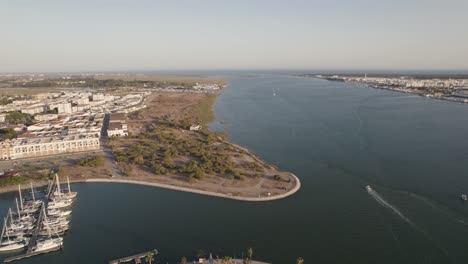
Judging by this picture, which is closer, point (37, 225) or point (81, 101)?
point (37, 225)

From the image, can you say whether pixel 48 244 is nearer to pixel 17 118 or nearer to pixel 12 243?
pixel 12 243

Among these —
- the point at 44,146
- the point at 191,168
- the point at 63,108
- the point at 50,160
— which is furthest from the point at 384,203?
the point at 63,108

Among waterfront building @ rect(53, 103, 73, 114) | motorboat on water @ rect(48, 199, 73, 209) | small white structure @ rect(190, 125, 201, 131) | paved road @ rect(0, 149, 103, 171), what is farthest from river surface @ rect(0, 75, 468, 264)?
waterfront building @ rect(53, 103, 73, 114)

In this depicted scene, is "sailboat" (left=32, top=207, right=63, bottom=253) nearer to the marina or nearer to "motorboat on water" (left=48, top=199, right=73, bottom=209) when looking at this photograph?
the marina

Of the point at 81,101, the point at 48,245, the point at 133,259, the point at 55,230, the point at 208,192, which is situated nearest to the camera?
the point at 133,259

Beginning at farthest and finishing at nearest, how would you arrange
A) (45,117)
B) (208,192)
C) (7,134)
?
(45,117), (7,134), (208,192)

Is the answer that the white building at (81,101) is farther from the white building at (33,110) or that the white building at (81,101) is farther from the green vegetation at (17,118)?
the green vegetation at (17,118)
